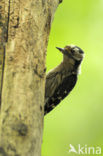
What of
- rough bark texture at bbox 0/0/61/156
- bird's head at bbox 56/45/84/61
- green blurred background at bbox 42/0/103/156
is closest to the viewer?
rough bark texture at bbox 0/0/61/156

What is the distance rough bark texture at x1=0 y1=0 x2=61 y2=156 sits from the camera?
8.77ft

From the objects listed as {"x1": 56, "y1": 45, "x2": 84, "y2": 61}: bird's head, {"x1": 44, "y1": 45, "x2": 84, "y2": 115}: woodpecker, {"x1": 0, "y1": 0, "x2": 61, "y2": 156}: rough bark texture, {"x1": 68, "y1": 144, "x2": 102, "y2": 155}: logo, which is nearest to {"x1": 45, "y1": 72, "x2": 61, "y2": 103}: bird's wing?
{"x1": 44, "y1": 45, "x2": 84, "y2": 115}: woodpecker

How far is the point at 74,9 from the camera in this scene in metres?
5.39

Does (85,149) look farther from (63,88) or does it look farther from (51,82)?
(51,82)

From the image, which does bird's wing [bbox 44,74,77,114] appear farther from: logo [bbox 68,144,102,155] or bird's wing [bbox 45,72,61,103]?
logo [bbox 68,144,102,155]

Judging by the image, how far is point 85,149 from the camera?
5.53m

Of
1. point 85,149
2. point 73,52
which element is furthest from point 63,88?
point 85,149

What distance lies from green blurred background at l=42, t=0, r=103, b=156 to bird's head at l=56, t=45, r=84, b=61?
43 cm

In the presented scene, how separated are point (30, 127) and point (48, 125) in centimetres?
277

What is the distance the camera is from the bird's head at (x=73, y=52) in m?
4.74

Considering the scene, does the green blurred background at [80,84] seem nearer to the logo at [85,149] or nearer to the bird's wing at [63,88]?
the logo at [85,149]

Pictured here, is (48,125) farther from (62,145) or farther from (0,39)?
(0,39)

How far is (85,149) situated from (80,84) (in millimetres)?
1000

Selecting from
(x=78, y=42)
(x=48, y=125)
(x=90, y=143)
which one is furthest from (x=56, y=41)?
(x=90, y=143)
